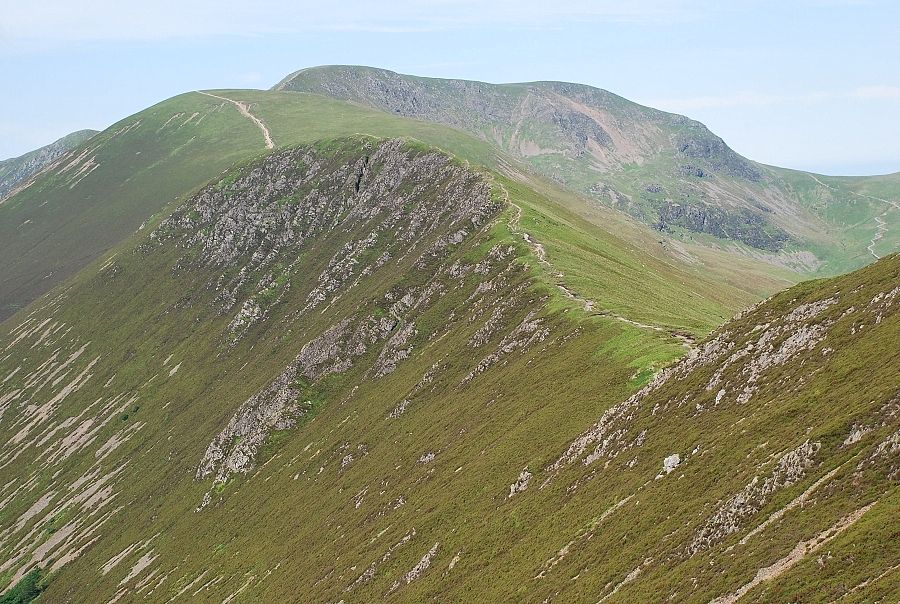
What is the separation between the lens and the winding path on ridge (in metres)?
84.3

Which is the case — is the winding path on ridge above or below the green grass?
above

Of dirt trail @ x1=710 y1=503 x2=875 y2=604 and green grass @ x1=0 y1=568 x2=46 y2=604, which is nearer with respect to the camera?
dirt trail @ x1=710 y1=503 x2=875 y2=604

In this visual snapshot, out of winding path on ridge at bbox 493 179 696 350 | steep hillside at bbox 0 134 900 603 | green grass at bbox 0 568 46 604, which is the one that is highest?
winding path on ridge at bbox 493 179 696 350

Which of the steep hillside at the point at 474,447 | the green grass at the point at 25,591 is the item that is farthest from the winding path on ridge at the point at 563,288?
the green grass at the point at 25,591

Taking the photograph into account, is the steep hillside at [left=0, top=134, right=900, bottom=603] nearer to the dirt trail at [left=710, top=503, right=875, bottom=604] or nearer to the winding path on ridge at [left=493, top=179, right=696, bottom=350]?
the dirt trail at [left=710, top=503, right=875, bottom=604]

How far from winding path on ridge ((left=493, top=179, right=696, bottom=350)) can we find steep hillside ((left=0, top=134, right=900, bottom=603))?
3.05 ft

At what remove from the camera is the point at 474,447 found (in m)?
84.2

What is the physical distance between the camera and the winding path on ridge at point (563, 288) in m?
84.3

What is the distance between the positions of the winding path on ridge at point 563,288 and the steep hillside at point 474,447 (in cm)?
93

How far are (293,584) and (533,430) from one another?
42.3 meters

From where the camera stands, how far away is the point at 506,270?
130 meters

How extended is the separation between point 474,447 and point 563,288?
41120 mm

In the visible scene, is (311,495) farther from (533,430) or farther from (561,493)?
(561,493)

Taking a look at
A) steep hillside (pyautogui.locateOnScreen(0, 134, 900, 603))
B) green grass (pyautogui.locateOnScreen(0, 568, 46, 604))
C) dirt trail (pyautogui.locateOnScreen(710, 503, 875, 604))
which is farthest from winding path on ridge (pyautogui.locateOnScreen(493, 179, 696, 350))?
green grass (pyautogui.locateOnScreen(0, 568, 46, 604))
